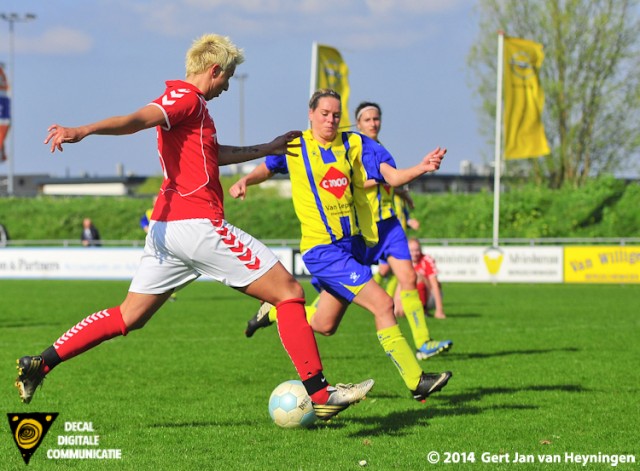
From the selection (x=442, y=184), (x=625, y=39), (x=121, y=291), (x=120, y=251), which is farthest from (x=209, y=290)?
(x=442, y=184)

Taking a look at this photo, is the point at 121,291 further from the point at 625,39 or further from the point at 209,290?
the point at 625,39

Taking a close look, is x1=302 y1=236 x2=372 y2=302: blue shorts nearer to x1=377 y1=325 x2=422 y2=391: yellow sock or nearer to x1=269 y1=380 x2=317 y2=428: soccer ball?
x1=377 y1=325 x2=422 y2=391: yellow sock

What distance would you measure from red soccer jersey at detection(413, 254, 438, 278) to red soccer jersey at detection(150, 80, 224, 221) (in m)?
10.8

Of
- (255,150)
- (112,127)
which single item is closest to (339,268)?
(255,150)

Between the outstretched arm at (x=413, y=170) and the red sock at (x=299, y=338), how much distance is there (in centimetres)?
134

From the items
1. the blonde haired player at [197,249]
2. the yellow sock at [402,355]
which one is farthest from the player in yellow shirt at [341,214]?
the blonde haired player at [197,249]

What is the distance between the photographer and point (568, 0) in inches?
1753

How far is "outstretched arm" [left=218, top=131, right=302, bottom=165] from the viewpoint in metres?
6.64

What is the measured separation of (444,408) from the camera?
24.9ft

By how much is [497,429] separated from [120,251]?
2631 centimetres

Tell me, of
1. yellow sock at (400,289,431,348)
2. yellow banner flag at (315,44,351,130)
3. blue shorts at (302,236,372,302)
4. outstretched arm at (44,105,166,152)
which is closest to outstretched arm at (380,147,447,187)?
blue shorts at (302,236,372,302)

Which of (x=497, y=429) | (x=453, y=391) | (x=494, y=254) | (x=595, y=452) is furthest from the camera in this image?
(x=494, y=254)

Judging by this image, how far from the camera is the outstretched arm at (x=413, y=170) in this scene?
692 centimetres

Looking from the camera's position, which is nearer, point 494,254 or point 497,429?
point 497,429
